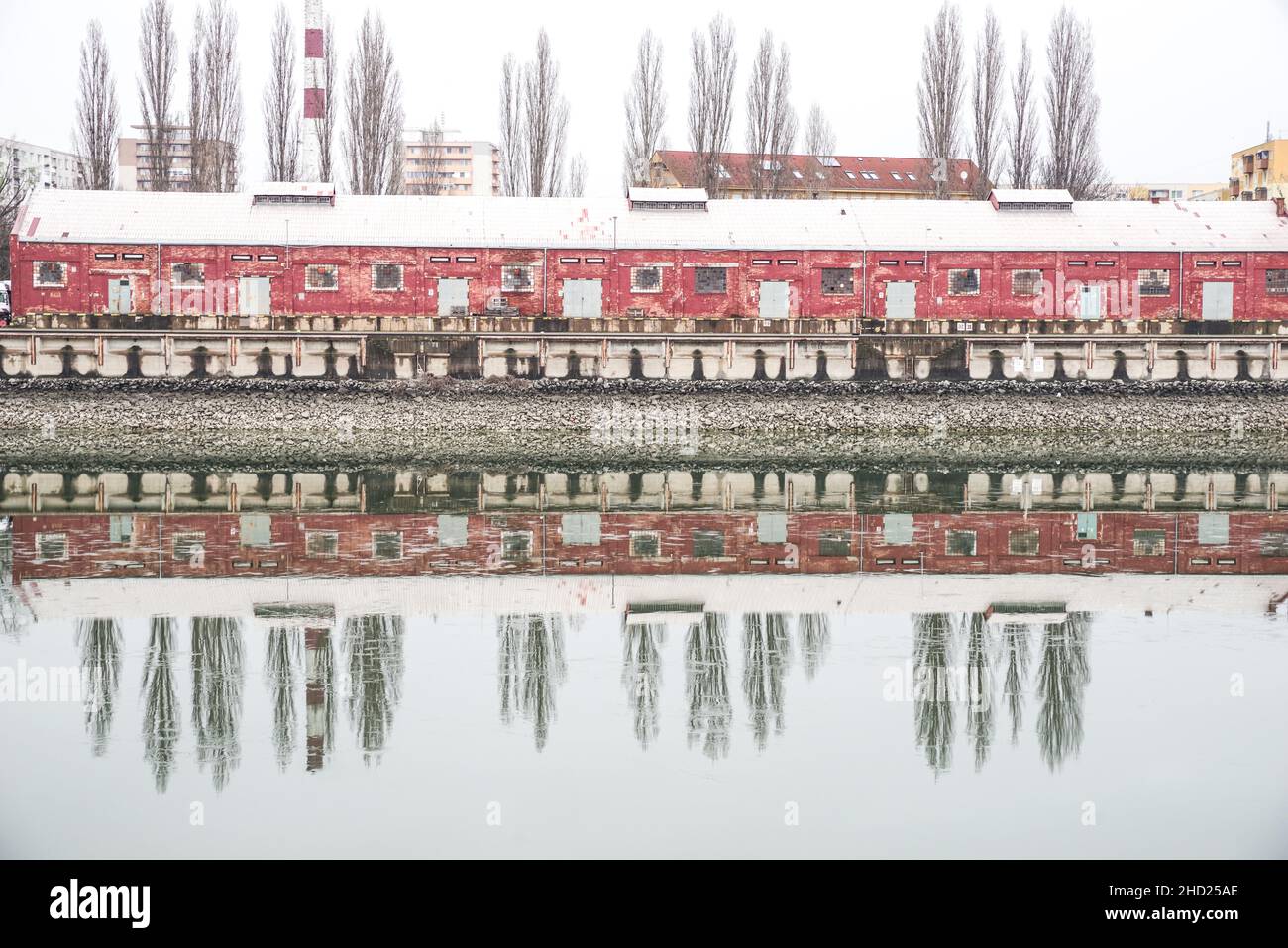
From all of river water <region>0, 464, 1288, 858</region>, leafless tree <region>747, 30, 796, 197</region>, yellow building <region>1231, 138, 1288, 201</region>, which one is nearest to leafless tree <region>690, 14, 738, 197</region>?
leafless tree <region>747, 30, 796, 197</region>

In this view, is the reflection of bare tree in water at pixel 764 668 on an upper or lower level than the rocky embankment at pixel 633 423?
lower

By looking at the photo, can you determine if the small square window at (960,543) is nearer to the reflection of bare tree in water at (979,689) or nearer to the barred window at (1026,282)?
the reflection of bare tree in water at (979,689)

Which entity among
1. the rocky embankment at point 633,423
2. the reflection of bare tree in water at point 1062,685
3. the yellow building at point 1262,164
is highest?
the yellow building at point 1262,164

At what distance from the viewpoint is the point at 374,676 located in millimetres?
14711

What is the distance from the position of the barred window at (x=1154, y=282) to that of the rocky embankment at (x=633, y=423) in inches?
220

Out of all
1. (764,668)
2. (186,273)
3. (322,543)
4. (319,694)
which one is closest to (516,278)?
(186,273)

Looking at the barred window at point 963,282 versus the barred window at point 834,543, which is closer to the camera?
the barred window at point 834,543

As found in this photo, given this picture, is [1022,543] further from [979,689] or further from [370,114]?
[370,114]

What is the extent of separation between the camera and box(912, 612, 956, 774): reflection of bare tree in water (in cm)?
1255

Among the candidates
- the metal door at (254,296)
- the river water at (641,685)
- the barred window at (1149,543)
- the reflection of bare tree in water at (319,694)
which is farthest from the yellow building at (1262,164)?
the reflection of bare tree in water at (319,694)

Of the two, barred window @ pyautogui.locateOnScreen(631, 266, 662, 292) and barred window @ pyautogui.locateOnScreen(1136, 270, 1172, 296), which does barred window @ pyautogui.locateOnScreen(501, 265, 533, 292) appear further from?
barred window @ pyautogui.locateOnScreen(1136, 270, 1172, 296)

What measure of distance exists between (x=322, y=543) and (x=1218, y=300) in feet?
117

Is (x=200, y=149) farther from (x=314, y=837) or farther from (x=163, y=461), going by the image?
(x=314, y=837)

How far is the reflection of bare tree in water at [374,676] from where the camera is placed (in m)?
12.8
